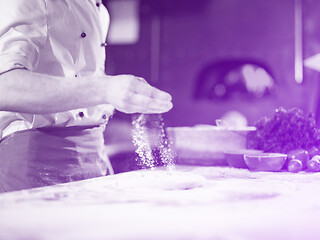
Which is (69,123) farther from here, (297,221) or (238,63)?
(238,63)

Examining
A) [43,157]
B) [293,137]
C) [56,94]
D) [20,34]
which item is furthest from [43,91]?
[293,137]

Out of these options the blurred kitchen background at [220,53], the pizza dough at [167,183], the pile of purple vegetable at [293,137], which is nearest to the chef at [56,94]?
the pizza dough at [167,183]

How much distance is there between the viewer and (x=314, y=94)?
3727mm

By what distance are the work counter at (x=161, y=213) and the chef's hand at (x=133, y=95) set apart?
192 mm

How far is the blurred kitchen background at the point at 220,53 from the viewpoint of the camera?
3.80 metres

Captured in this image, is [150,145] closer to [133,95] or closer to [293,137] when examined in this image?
[133,95]

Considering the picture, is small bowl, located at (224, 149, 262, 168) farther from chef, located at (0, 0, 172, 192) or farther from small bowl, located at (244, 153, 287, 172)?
chef, located at (0, 0, 172, 192)

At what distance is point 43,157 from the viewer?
125cm

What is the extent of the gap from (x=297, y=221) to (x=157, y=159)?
0.66m

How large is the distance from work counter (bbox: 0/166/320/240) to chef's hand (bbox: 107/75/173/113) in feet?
0.63

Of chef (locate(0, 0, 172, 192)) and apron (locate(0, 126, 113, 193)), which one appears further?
apron (locate(0, 126, 113, 193))

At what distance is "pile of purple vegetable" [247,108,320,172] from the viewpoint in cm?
131

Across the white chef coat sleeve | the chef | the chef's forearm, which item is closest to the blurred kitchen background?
the chef

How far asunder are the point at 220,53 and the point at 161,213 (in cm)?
361
